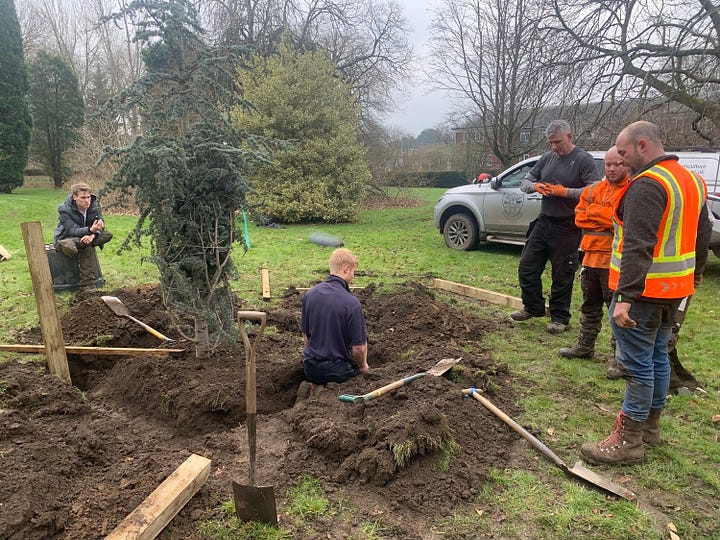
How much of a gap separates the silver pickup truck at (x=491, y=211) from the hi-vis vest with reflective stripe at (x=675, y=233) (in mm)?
5588

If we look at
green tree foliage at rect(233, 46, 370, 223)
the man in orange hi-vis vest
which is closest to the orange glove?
the man in orange hi-vis vest

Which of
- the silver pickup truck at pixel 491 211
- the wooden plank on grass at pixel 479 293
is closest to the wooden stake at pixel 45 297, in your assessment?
the wooden plank on grass at pixel 479 293

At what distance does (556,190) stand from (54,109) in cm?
2703

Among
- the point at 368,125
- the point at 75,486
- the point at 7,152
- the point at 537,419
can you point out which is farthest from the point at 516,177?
the point at 7,152

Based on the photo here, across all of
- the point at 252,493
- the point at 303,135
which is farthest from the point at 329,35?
the point at 252,493

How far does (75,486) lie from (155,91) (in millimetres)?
3374

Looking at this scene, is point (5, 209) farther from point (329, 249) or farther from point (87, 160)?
point (329, 249)

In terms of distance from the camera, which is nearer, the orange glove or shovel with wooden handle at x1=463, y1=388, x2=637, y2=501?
shovel with wooden handle at x1=463, y1=388, x2=637, y2=501

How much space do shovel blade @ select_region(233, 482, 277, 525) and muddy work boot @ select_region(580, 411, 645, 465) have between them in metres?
1.99

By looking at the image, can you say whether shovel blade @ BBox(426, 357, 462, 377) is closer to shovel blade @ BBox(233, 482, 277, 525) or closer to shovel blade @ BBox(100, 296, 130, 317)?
shovel blade @ BBox(233, 482, 277, 525)

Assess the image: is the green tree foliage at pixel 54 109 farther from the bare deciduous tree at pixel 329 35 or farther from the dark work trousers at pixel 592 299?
the dark work trousers at pixel 592 299

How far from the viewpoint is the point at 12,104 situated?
67.8 feet

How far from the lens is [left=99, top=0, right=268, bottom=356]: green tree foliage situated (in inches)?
146

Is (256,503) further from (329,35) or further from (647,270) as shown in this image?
(329,35)
